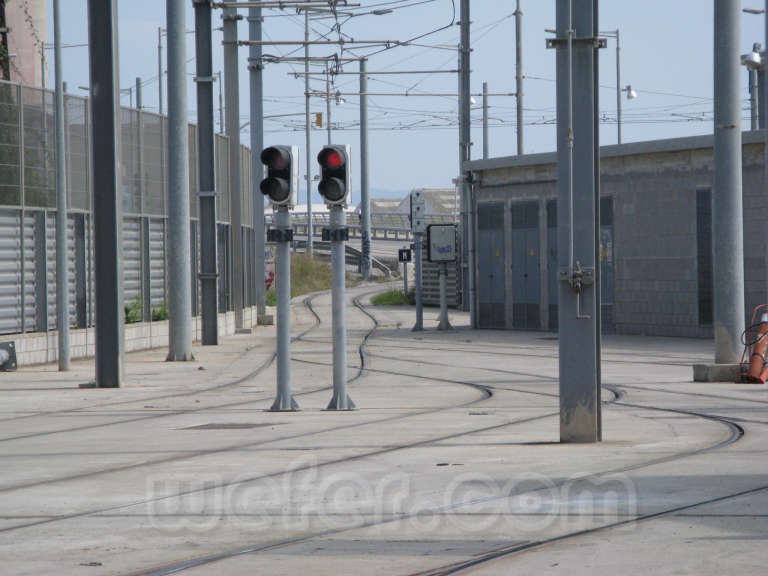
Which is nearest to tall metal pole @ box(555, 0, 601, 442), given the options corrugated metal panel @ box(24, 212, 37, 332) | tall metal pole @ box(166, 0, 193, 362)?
tall metal pole @ box(166, 0, 193, 362)

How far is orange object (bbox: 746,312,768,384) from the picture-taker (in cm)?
1709

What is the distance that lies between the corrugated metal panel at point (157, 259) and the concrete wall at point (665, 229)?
1047cm

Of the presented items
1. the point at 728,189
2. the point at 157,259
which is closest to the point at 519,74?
the point at 157,259

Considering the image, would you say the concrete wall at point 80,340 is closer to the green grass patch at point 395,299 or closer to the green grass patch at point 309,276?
the green grass patch at point 395,299

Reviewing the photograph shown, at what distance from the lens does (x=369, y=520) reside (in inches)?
288

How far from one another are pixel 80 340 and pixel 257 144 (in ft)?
45.2

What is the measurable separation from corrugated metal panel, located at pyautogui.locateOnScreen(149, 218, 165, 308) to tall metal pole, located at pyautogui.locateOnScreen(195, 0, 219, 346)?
47.5 inches

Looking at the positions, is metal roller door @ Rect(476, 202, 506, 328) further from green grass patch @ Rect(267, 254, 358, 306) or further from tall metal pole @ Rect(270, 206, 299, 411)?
green grass patch @ Rect(267, 254, 358, 306)

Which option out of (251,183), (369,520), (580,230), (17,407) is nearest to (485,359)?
(17,407)

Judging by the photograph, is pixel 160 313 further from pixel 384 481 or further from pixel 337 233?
pixel 384 481

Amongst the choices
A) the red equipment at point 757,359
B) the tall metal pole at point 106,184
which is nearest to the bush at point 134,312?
the tall metal pole at point 106,184

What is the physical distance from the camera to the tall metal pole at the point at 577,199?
1038 centimetres

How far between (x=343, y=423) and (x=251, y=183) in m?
26.7

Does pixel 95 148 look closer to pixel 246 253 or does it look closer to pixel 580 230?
pixel 580 230
